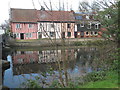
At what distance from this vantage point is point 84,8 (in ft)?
49.6

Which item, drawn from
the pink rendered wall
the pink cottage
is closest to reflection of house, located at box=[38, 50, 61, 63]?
the pink rendered wall

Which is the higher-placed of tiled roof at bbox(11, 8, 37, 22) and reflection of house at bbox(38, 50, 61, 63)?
tiled roof at bbox(11, 8, 37, 22)

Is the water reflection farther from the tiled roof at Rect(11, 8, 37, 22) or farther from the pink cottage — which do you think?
the tiled roof at Rect(11, 8, 37, 22)

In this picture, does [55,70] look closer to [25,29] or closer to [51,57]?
[51,57]

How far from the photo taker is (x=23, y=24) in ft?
133

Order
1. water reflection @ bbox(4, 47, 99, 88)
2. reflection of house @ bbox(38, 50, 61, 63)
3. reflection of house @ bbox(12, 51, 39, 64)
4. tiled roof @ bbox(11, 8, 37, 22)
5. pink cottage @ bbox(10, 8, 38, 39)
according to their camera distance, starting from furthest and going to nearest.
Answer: tiled roof @ bbox(11, 8, 37, 22), pink cottage @ bbox(10, 8, 38, 39), reflection of house @ bbox(12, 51, 39, 64), reflection of house @ bbox(38, 50, 61, 63), water reflection @ bbox(4, 47, 99, 88)

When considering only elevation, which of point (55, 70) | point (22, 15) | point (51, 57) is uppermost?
point (22, 15)

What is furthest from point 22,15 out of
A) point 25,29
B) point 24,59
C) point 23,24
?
point 24,59

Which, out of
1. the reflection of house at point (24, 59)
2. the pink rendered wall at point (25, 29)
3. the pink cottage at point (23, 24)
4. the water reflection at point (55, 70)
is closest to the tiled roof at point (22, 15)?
the pink cottage at point (23, 24)

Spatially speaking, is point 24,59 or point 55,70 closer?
point 55,70

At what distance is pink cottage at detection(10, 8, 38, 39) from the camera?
40219 millimetres

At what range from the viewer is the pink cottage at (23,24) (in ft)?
132

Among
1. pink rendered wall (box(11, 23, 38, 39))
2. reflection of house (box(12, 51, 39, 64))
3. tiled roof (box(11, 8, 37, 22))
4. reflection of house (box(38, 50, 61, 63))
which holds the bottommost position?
reflection of house (box(12, 51, 39, 64))

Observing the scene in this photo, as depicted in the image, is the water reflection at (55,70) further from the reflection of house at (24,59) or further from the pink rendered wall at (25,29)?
the pink rendered wall at (25,29)
